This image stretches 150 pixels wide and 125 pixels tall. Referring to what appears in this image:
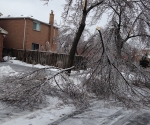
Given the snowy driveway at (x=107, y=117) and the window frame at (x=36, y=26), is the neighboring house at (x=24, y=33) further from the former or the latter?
the snowy driveway at (x=107, y=117)

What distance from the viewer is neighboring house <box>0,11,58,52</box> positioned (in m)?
23.1

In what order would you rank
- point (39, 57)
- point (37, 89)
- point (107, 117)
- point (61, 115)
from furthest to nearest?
point (39, 57), point (37, 89), point (107, 117), point (61, 115)

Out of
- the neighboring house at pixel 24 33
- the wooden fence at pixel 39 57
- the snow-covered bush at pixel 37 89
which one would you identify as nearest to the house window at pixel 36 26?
the neighboring house at pixel 24 33

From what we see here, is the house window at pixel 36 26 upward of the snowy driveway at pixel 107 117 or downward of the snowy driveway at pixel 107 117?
upward

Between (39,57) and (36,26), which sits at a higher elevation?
(36,26)

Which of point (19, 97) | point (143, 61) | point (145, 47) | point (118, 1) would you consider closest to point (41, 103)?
point (19, 97)

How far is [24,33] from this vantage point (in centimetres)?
2300

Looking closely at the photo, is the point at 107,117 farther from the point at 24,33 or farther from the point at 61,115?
the point at 24,33

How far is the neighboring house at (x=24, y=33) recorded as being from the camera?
2311cm

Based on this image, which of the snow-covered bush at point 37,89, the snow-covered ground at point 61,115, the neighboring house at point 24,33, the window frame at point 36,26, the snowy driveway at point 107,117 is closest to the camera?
the snow-covered ground at point 61,115

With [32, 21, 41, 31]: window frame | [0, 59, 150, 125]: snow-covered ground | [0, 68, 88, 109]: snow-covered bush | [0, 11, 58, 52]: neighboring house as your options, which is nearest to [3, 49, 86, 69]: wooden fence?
[0, 11, 58, 52]: neighboring house

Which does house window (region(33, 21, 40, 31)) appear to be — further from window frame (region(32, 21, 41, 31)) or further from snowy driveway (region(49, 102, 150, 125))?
snowy driveway (region(49, 102, 150, 125))

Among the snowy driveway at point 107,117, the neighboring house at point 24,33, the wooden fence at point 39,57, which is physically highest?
the neighboring house at point 24,33

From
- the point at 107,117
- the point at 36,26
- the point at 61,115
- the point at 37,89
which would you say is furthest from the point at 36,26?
the point at 107,117
